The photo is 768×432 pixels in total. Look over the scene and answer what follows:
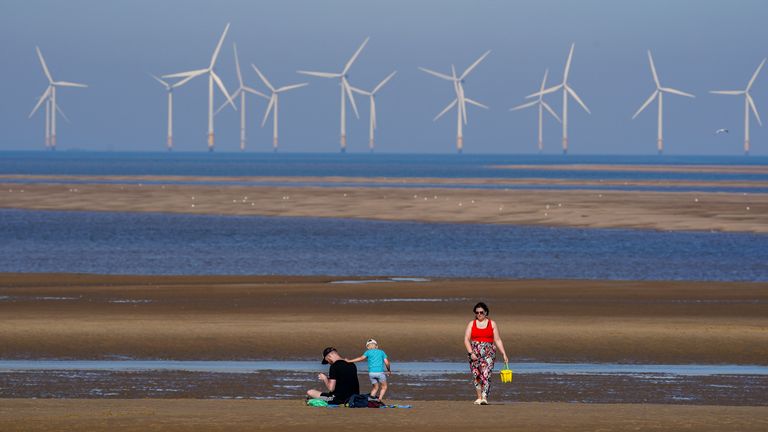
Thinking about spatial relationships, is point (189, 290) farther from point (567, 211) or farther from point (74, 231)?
point (567, 211)

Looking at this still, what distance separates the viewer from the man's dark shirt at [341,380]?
1719 cm

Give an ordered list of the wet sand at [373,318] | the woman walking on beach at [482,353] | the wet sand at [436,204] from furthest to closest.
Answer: the wet sand at [436,204] < the wet sand at [373,318] < the woman walking on beach at [482,353]

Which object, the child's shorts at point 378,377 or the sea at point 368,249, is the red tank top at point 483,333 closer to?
the child's shorts at point 378,377

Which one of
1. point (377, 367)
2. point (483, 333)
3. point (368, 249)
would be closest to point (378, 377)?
point (377, 367)

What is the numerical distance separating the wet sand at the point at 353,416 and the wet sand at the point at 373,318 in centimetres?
522

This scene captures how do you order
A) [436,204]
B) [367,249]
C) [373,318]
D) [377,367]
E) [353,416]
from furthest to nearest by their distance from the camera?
[436,204], [367,249], [373,318], [377,367], [353,416]

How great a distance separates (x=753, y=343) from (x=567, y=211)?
5240 cm

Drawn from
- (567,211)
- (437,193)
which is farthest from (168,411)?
(437,193)

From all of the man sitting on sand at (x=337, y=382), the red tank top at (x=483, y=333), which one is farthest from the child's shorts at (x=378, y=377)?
the red tank top at (x=483, y=333)

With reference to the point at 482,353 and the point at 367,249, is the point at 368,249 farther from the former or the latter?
the point at 482,353

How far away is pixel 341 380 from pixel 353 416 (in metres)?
0.82

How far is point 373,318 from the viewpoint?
89.6ft

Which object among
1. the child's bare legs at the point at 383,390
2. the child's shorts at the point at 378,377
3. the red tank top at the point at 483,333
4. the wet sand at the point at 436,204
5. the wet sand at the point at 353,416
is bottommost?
the wet sand at the point at 353,416

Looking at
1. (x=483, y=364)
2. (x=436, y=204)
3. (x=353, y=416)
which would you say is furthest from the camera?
(x=436, y=204)
